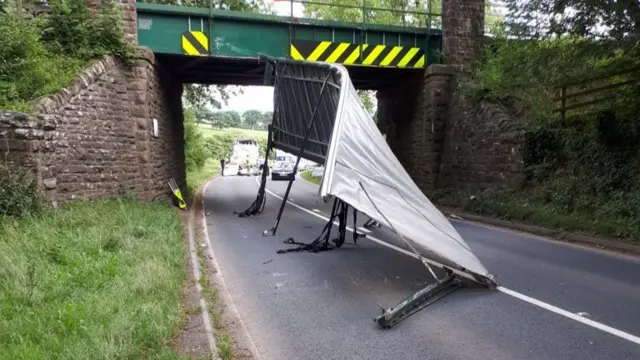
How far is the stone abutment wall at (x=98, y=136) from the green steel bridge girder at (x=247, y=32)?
3.58 ft

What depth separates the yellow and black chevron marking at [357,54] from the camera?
51.7 feet

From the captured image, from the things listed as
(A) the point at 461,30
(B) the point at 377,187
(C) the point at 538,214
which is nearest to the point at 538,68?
(C) the point at 538,214

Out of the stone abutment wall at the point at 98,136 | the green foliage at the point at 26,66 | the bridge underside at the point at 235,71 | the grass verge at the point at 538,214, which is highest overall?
the bridge underside at the point at 235,71

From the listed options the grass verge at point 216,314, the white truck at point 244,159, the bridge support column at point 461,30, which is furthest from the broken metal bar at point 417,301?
the white truck at point 244,159

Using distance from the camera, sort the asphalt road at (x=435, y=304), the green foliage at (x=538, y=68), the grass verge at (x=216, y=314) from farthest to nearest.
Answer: the green foliage at (x=538, y=68) < the asphalt road at (x=435, y=304) < the grass verge at (x=216, y=314)

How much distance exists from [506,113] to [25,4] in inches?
542

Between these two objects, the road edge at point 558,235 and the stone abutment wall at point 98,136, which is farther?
the stone abutment wall at point 98,136

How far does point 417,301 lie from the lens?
5668 mm

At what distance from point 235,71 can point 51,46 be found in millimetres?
7190

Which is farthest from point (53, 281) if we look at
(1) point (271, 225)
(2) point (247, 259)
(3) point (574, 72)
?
(3) point (574, 72)

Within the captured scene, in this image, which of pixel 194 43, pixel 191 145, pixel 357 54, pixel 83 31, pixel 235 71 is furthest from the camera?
pixel 191 145

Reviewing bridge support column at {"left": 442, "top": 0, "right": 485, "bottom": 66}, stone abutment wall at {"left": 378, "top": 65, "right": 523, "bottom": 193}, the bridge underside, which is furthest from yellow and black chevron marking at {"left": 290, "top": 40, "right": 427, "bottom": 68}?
bridge support column at {"left": 442, "top": 0, "right": 485, "bottom": 66}

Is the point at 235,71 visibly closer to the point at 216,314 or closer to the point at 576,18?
the point at 576,18

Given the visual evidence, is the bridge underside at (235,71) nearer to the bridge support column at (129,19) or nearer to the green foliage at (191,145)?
the bridge support column at (129,19)
